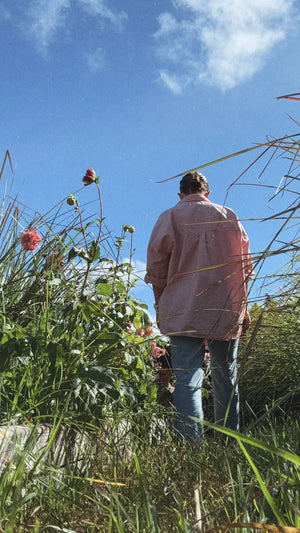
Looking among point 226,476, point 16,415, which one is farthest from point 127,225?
point 226,476

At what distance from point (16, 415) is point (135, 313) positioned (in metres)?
1.00

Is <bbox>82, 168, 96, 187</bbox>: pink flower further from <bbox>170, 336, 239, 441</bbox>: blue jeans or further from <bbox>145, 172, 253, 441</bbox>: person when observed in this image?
<bbox>170, 336, 239, 441</bbox>: blue jeans

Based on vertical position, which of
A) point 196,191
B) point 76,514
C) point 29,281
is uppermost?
point 196,191

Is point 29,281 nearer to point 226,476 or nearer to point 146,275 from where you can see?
point 146,275

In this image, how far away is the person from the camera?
305cm

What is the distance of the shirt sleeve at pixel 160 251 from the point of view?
3227 millimetres

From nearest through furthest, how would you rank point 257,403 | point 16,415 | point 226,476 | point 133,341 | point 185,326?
1. point 226,476
2. point 16,415
3. point 133,341
4. point 185,326
5. point 257,403

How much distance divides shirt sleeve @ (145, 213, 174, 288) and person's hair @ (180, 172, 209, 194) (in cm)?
33

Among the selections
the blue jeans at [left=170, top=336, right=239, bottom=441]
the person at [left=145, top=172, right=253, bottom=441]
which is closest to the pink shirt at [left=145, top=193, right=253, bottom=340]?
the person at [left=145, top=172, right=253, bottom=441]

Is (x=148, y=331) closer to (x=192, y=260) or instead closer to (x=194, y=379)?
(x=194, y=379)

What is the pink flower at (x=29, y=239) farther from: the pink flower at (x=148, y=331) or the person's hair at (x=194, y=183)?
the person's hair at (x=194, y=183)

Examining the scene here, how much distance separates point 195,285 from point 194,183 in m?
0.79

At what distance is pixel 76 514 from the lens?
1.22 metres

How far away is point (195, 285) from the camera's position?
10.3ft
